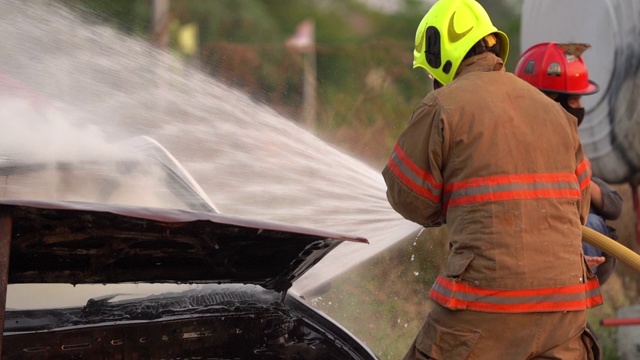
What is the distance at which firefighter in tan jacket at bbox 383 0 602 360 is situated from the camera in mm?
2896

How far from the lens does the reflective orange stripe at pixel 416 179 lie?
2.98 m

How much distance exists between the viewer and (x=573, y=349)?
3037 mm

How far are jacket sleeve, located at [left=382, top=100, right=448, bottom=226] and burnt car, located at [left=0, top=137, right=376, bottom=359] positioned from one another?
295mm

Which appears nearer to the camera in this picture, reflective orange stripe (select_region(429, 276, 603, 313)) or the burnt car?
the burnt car

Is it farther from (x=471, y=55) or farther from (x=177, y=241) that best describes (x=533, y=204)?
(x=177, y=241)

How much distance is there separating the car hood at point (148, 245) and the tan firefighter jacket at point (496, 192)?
0.36 metres

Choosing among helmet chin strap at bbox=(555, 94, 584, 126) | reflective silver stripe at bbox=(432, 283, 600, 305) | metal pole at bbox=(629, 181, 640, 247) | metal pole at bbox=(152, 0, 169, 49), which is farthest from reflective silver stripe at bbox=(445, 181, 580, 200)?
metal pole at bbox=(152, 0, 169, 49)

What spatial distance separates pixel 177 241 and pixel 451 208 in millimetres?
906

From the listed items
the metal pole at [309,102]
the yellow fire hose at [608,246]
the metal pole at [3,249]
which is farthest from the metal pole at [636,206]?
the metal pole at [3,249]

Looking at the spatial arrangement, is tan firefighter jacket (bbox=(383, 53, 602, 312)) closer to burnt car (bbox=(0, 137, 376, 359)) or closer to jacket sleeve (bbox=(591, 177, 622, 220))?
burnt car (bbox=(0, 137, 376, 359))

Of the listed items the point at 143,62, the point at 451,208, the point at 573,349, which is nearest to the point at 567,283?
the point at 573,349

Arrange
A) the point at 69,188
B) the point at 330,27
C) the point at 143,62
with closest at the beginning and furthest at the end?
the point at 69,188 → the point at 143,62 → the point at 330,27

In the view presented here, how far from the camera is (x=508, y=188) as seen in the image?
9.53 feet

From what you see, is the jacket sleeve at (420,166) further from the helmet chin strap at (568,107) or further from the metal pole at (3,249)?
the helmet chin strap at (568,107)
